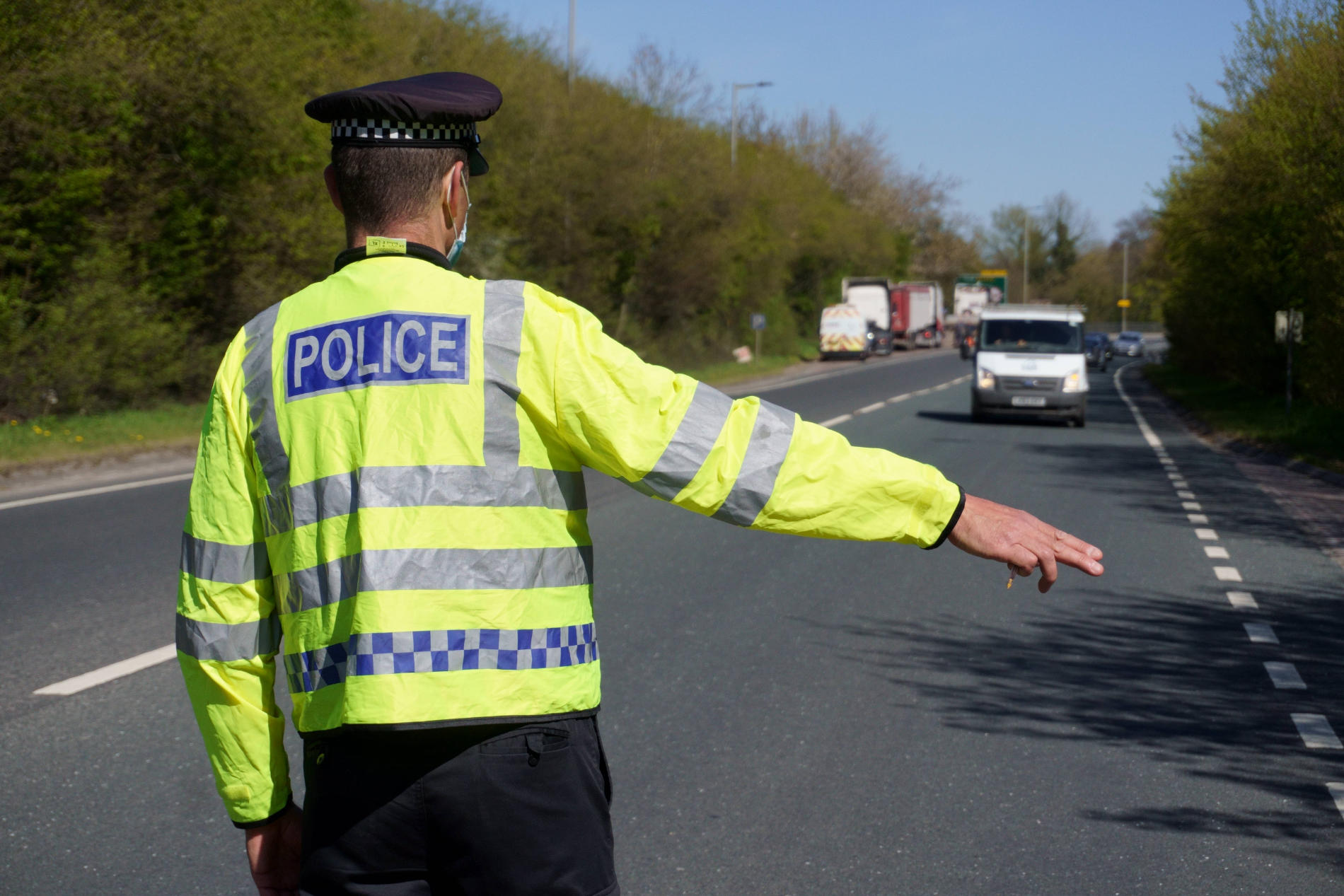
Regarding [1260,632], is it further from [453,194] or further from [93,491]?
[93,491]

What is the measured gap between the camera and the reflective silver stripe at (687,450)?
1998 mm

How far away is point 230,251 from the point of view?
2388 cm

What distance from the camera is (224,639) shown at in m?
2.12

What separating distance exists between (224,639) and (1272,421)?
Result: 24288mm

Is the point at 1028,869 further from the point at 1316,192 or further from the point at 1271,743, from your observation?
the point at 1316,192

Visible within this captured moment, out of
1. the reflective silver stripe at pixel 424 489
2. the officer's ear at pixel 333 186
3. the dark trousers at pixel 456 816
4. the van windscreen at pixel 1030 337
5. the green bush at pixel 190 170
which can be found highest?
the green bush at pixel 190 170

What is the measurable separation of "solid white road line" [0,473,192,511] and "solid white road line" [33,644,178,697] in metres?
6.09

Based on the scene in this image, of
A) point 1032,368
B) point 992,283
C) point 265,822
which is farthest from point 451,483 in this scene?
point 992,283

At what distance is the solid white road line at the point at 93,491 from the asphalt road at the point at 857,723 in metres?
1.46

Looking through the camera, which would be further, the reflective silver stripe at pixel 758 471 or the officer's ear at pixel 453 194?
the officer's ear at pixel 453 194

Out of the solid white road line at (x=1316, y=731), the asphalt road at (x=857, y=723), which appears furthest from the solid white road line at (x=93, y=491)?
the solid white road line at (x=1316, y=731)

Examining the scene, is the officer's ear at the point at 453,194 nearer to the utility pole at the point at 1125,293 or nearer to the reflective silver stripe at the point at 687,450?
the reflective silver stripe at the point at 687,450

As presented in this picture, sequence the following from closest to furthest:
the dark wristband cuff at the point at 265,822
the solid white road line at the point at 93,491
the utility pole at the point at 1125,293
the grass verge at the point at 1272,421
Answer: the dark wristband cuff at the point at 265,822, the solid white road line at the point at 93,491, the grass verge at the point at 1272,421, the utility pole at the point at 1125,293

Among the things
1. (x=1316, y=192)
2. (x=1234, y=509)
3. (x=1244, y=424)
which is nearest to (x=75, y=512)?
(x=1234, y=509)
